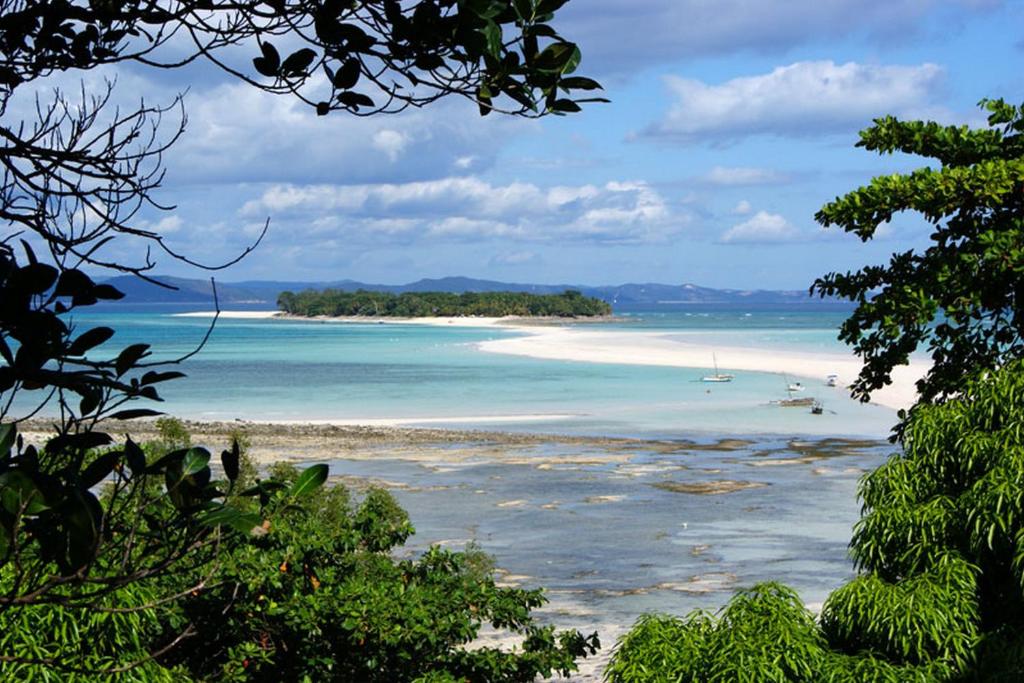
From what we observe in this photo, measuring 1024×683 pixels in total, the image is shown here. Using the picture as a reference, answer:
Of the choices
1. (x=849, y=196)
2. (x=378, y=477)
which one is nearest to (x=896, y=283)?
(x=849, y=196)

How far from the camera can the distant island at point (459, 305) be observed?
445 ft

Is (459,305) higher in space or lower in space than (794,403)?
higher

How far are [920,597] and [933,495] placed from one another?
78 cm

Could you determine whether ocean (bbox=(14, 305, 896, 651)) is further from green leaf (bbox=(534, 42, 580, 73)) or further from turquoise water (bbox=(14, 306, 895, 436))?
green leaf (bbox=(534, 42, 580, 73))

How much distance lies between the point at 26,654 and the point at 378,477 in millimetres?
17686

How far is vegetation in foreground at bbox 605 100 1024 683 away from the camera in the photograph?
Result: 6.14 metres

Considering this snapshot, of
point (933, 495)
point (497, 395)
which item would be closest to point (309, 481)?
point (933, 495)

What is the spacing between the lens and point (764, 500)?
20.1m

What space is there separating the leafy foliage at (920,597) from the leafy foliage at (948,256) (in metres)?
0.79

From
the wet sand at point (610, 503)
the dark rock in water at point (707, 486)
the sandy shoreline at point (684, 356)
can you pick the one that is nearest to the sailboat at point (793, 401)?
the sandy shoreline at point (684, 356)

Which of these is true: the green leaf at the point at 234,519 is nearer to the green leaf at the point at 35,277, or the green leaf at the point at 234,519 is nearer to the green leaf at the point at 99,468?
the green leaf at the point at 99,468

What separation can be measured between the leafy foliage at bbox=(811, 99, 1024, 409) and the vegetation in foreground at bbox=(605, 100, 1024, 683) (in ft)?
0.04

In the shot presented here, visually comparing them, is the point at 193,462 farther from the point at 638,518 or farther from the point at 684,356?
the point at 684,356

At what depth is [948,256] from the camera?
771 centimetres
